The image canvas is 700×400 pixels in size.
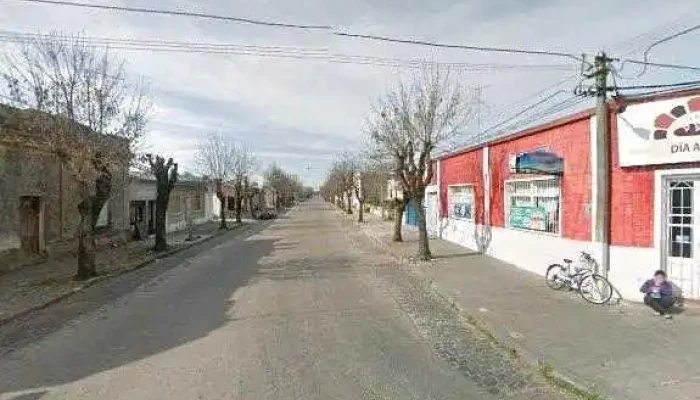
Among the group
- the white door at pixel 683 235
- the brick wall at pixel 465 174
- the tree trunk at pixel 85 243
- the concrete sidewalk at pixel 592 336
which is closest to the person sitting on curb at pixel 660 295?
the concrete sidewalk at pixel 592 336

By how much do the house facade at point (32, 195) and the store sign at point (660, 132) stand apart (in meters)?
12.9

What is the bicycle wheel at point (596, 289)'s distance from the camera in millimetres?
10625

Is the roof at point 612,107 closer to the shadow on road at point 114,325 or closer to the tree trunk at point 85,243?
the shadow on road at point 114,325

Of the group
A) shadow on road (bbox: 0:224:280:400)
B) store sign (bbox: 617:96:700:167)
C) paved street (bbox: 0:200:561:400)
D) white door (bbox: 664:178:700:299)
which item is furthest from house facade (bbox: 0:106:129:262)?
white door (bbox: 664:178:700:299)

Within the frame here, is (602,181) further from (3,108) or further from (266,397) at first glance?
(3,108)

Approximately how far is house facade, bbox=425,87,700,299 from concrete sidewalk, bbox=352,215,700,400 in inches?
39.7

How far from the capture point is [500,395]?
6.03 metres

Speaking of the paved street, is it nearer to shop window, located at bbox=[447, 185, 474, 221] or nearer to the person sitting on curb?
the person sitting on curb

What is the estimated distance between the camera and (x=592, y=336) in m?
8.16

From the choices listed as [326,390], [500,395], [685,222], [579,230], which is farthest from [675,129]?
[326,390]

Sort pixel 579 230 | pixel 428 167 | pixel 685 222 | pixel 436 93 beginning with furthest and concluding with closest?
pixel 428 167 < pixel 436 93 < pixel 579 230 < pixel 685 222

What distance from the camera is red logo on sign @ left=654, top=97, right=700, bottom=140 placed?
9.73 m

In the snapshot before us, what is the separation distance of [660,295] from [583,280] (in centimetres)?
180

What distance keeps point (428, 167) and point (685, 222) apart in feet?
33.1
